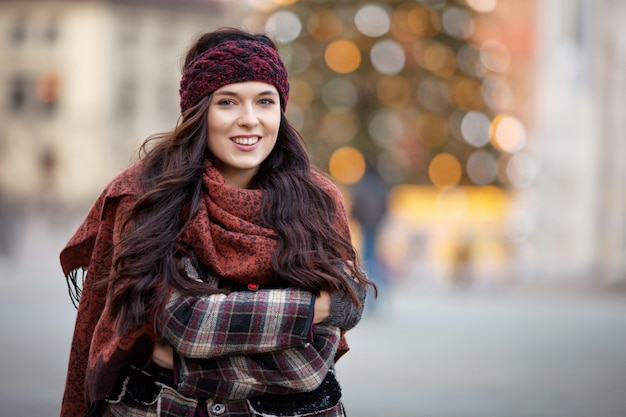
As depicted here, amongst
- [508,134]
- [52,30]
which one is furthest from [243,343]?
[52,30]

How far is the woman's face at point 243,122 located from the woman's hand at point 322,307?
0.47 metres

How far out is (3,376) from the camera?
8133mm

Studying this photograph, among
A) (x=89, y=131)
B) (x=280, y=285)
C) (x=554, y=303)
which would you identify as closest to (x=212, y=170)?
(x=280, y=285)

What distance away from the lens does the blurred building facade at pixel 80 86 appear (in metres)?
63.2

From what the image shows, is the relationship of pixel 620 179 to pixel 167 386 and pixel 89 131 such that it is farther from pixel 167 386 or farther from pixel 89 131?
pixel 89 131

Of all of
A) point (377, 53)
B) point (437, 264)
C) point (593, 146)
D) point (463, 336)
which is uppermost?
point (377, 53)

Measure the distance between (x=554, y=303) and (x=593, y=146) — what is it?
784cm

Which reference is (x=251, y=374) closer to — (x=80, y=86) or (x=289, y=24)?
(x=289, y=24)

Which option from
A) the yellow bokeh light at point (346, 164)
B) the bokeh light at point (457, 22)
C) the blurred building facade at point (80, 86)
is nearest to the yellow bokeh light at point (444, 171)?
the yellow bokeh light at point (346, 164)

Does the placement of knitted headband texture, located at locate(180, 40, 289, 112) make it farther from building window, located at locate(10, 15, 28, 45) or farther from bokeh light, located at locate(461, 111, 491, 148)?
building window, located at locate(10, 15, 28, 45)

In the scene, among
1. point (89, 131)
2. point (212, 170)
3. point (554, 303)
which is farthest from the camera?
point (89, 131)

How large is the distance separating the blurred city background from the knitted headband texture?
40 centimetres

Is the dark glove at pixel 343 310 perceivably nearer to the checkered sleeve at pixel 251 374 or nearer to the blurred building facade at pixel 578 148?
the checkered sleeve at pixel 251 374

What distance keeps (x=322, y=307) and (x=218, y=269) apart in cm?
31
